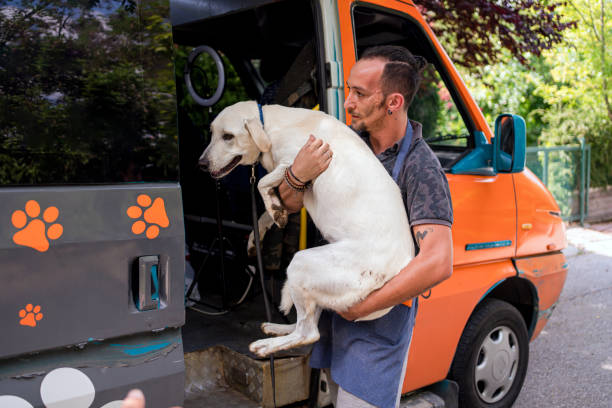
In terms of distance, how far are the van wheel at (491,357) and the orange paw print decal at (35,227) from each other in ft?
8.07

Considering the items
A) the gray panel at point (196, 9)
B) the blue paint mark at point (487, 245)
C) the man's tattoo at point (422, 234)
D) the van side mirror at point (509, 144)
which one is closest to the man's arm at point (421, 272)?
the man's tattoo at point (422, 234)

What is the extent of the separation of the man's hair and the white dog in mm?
248

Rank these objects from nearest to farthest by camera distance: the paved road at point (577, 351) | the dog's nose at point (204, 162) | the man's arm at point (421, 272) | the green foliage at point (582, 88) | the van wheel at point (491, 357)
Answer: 1. the man's arm at point (421, 272)
2. the dog's nose at point (204, 162)
3. the van wheel at point (491, 357)
4. the paved road at point (577, 351)
5. the green foliage at point (582, 88)

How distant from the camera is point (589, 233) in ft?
35.8

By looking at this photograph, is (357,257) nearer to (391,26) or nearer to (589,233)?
(391,26)

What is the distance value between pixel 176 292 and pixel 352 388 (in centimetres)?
76

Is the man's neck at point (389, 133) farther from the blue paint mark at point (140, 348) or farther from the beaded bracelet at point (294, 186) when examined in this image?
the blue paint mark at point (140, 348)

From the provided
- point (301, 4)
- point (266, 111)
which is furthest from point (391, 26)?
point (266, 111)

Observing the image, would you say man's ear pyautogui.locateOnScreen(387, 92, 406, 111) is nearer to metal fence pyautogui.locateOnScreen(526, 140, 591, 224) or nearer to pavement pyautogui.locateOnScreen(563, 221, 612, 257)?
pavement pyautogui.locateOnScreen(563, 221, 612, 257)

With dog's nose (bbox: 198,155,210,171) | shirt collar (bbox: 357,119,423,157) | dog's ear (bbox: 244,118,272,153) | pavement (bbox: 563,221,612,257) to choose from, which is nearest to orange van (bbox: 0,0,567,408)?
dog's ear (bbox: 244,118,272,153)

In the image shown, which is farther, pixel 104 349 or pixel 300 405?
pixel 300 405

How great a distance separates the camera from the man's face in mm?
2057

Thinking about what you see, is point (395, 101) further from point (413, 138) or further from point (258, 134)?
point (258, 134)

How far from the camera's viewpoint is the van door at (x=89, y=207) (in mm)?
1487
